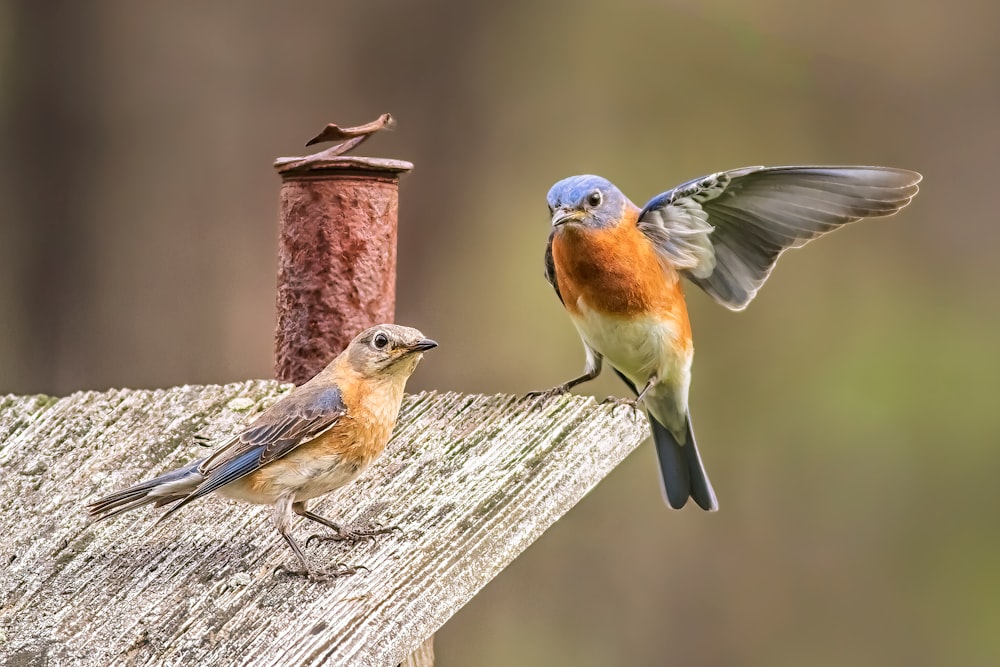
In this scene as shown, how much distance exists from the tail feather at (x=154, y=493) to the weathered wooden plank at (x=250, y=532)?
127mm

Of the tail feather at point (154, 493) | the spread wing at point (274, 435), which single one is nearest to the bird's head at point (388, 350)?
the spread wing at point (274, 435)

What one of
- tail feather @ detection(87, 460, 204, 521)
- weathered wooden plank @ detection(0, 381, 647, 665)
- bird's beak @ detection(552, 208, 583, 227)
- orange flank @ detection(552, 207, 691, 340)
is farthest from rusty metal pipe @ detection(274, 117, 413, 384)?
tail feather @ detection(87, 460, 204, 521)

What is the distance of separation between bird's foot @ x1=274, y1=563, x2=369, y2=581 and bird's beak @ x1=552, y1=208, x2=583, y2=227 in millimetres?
1600

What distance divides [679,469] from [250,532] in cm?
222

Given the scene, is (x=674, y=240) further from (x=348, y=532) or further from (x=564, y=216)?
(x=348, y=532)

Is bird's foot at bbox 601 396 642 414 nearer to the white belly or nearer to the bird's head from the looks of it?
the bird's head

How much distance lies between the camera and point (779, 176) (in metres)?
4.53

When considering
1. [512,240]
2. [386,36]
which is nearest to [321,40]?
[386,36]

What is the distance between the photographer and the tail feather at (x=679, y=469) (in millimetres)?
5352

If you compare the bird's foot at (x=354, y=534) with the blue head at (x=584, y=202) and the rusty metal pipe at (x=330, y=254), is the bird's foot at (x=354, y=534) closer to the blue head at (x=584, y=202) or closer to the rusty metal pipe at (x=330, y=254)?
the rusty metal pipe at (x=330, y=254)

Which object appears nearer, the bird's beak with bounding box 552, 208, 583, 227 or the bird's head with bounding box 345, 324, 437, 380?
the bird's head with bounding box 345, 324, 437, 380

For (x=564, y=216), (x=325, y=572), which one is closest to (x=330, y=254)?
(x=564, y=216)

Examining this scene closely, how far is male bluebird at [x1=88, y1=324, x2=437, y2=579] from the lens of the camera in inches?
135

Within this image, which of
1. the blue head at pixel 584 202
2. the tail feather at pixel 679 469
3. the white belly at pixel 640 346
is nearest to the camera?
the blue head at pixel 584 202
